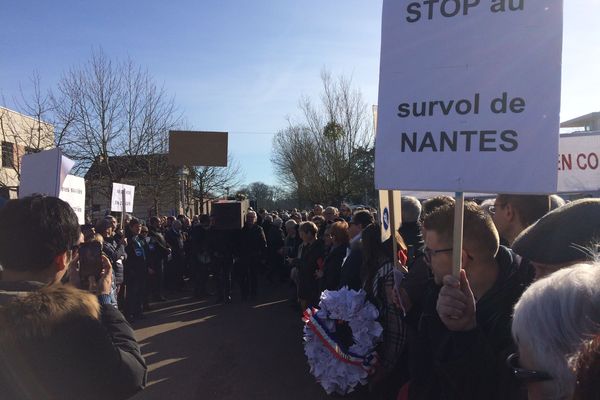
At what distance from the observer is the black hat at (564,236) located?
197 cm

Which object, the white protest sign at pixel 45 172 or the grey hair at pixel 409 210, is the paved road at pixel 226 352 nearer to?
the grey hair at pixel 409 210

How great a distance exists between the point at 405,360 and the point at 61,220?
3.01 metres

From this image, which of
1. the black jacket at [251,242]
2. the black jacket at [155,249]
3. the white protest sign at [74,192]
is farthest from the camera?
the black jacket at [251,242]

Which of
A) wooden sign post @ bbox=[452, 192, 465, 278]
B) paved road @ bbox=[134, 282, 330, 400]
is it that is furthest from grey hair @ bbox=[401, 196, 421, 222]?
wooden sign post @ bbox=[452, 192, 465, 278]

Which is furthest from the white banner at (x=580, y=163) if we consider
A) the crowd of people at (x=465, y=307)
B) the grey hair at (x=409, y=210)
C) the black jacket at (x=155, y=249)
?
the black jacket at (x=155, y=249)

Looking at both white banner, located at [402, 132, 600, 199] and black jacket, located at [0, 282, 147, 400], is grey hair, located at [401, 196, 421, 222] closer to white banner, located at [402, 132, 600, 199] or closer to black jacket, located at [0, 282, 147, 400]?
white banner, located at [402, 132, 600, 199]

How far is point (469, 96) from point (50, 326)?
6.25ft

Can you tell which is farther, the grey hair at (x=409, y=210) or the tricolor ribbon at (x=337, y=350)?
the grey hair at (x=409, y=210)

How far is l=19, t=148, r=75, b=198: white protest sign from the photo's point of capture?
4.40m

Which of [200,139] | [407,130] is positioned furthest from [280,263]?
[407,130]

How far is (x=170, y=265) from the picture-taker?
1233 cm

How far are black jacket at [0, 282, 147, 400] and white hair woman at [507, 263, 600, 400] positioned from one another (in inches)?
53.4

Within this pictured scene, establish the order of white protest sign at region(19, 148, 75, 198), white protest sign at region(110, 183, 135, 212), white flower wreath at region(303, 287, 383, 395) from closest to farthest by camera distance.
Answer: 1. white flower wreath at region(303, 287, 383, 395)
2. white protest sign at region(19, 148, 75, 198)
3. white protest sign at region(110, 183, 135, 212)

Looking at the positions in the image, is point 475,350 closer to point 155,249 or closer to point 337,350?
point 337,350
